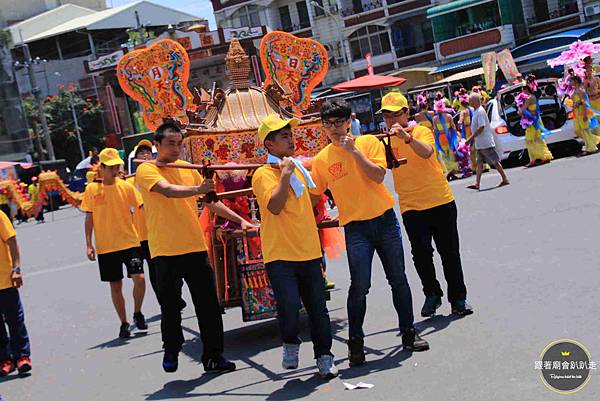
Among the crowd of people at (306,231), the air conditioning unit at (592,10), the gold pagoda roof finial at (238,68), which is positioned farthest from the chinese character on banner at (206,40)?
the air conditioning unit at (592,10)

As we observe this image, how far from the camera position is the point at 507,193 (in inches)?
578

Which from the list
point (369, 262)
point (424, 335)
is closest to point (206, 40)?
point (424, 335)

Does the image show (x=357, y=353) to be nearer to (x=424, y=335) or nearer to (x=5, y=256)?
(x=424, y=335)

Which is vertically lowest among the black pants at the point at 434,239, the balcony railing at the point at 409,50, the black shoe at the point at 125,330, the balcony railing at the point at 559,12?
the black shoe at the point at 125,330

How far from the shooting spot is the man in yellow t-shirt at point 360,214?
261 inches

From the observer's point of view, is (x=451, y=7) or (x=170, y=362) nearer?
(x=170, y=362)

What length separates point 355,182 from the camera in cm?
669

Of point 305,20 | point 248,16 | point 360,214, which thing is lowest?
point 360,214

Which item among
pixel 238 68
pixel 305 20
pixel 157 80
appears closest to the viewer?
pixel 157 80

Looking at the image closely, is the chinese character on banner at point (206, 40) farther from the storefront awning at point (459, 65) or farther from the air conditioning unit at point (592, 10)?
the air conditioning unit at point (592, 10)

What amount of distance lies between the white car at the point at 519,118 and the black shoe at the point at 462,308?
11.3 meters

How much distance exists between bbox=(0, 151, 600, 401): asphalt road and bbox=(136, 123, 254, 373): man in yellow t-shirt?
10.4 inches

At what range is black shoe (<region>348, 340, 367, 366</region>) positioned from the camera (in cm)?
663

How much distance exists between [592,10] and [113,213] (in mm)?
37031
